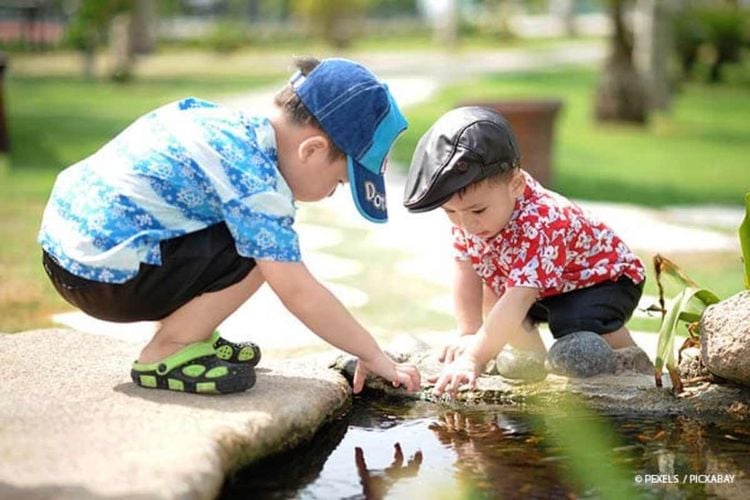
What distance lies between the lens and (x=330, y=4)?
88.5ft

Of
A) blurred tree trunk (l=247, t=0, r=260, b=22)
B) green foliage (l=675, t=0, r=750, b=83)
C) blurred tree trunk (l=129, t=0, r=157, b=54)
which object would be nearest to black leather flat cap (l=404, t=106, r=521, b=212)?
green foliage (l=675, t=0, r=750, b=83)

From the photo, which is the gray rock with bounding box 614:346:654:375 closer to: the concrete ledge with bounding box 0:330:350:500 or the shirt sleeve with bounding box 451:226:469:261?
the shirt sleeve with bounding box 451:226:469:261

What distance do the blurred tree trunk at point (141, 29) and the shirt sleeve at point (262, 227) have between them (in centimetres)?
2028

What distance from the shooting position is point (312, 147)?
10.4 feet

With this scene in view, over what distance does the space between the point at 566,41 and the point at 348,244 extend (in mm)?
23779

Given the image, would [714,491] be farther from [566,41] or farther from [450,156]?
[566,41]

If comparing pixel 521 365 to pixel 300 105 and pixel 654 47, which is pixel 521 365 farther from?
pixel 654 47

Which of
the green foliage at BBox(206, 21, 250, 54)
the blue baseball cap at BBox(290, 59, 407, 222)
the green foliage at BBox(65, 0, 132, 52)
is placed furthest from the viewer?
the green foliage at BBox(206, 21, 250, 54)

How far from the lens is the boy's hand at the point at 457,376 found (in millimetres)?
3299

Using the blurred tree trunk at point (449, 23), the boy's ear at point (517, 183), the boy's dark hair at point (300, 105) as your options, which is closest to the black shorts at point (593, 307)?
the boy's ear at point (517, 183)

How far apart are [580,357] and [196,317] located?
982 mm

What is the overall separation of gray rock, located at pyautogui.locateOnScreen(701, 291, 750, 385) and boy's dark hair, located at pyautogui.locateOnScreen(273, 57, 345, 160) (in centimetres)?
99

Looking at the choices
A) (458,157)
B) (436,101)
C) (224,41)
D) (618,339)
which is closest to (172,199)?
(458,157)

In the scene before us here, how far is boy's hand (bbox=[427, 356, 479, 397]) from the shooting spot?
330 cm
